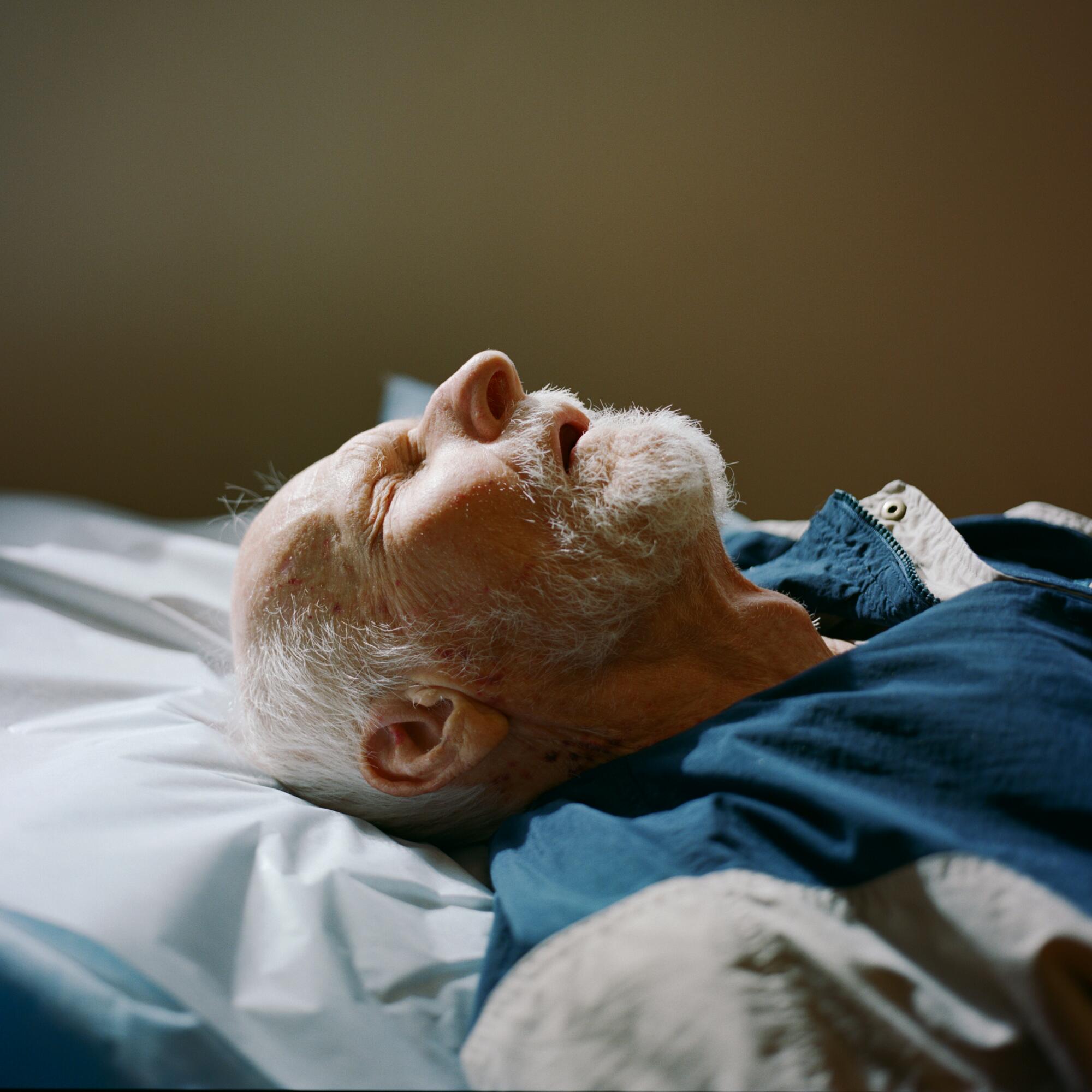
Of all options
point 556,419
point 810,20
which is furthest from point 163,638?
point 810,20

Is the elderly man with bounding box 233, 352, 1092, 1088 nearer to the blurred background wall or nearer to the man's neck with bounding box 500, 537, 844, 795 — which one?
the man's neck with bounding box 500, 537, 844, 795

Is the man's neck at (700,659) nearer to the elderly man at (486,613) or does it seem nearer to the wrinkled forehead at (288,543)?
the elderly man at (486,613)

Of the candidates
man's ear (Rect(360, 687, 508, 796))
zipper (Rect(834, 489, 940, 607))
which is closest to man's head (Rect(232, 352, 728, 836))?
man's ear (Rect(360, 687, 508, 796))

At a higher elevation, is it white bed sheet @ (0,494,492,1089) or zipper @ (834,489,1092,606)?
zipper @ (834,489,1092,606)

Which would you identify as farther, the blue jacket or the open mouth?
the open mouth

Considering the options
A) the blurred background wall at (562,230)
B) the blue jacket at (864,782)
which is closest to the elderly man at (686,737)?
the blue jacket at (864,782)

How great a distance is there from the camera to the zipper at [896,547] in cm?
91

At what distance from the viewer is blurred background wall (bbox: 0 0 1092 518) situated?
155 cm

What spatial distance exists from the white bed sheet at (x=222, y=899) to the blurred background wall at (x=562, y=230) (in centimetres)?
93

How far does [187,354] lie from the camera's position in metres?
1.72

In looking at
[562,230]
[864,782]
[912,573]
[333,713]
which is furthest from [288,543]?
[562,230]

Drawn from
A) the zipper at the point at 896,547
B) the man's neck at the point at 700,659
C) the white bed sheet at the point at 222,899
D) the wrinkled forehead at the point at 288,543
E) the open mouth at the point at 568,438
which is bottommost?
the white bed sheet at the point at 222,899

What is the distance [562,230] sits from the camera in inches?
66.1

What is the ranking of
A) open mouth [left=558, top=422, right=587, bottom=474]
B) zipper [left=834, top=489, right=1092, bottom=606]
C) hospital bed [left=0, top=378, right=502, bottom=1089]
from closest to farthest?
1. hospital bed [left=0, top=378, right=502, bottom=1089]
2. zipper [left=834, top=489, right=1092, bottom=606]
3. open mouth [left=558, top=422, right=587, bottom=474]
